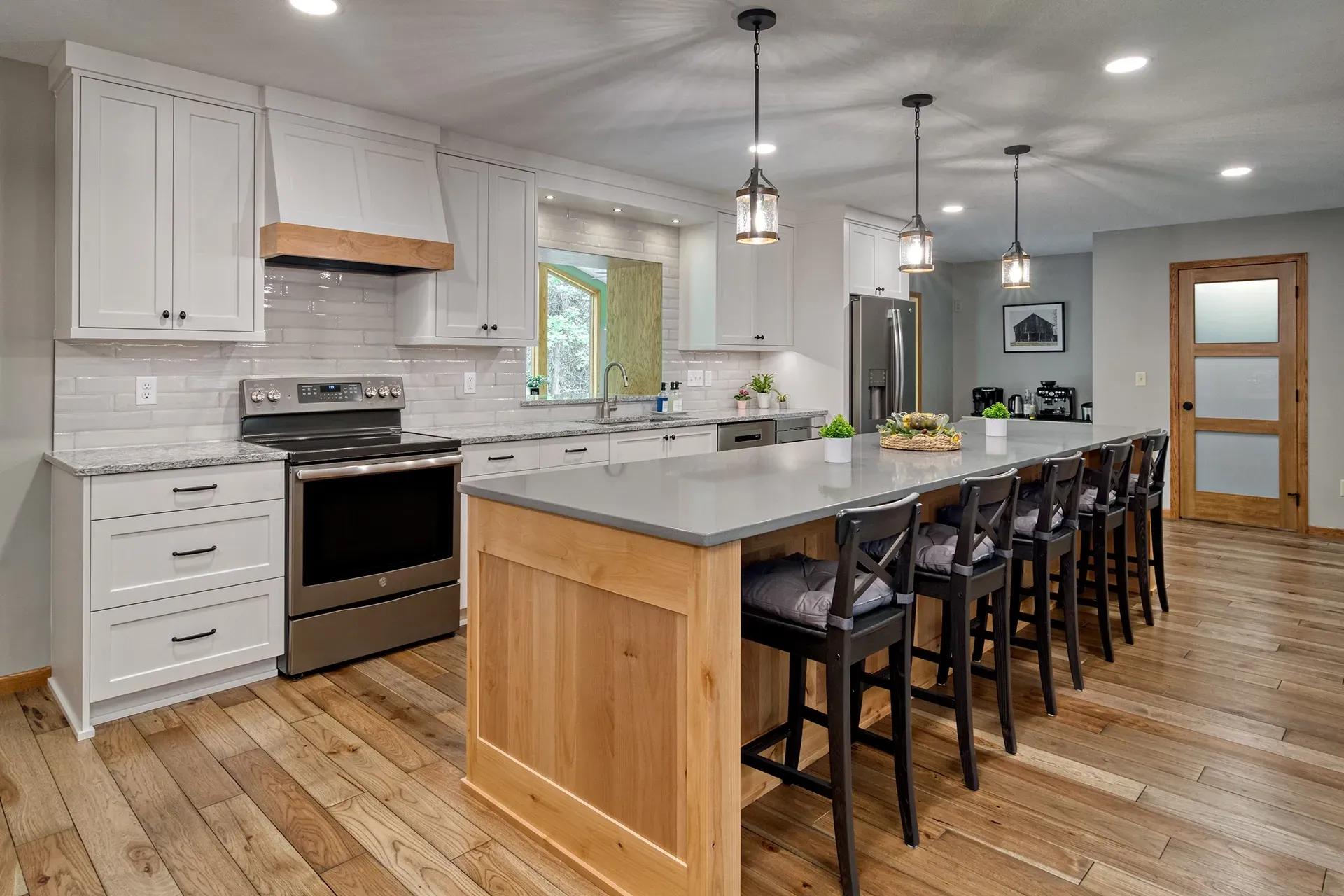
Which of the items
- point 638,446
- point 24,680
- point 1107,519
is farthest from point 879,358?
point 24,680

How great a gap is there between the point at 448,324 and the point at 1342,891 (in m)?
3.80

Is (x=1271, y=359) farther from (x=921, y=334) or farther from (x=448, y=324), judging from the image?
(x=448, y=324)

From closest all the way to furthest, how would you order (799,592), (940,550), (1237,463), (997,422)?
(799,592), (940,550), (997,422), (1237,463)

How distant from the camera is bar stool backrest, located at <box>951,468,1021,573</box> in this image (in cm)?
228

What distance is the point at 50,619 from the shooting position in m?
3.22

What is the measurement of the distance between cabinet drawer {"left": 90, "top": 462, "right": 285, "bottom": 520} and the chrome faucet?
2128mm

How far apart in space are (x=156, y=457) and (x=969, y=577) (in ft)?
9.23

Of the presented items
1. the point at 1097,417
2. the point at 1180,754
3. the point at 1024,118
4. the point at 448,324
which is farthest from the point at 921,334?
the point at 1180,754

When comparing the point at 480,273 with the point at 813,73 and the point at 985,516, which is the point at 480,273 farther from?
the point at 985,516

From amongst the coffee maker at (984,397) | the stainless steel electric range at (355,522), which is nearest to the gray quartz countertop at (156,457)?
the stainless steel electric range at (355,522)

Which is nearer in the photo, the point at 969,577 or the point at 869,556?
the point at 869,556

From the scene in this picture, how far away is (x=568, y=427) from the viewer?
15.1 ft

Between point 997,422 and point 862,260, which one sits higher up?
point 862,260

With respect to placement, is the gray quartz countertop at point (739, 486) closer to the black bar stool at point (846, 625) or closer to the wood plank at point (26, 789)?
the black bar stool at point (846, 625)
